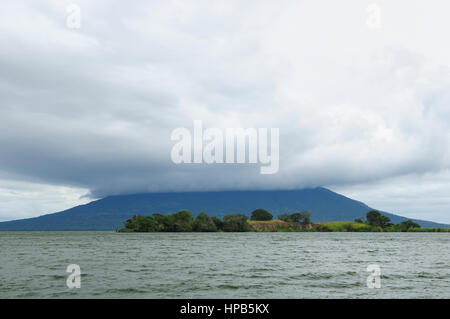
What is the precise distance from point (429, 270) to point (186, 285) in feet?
104

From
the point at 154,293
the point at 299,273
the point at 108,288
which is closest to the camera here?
the point at 154,293

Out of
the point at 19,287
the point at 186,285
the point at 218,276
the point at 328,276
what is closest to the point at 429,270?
the point at 328,276

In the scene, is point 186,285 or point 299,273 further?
point 299,273

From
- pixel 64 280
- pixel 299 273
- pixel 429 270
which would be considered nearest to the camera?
pixel 64 280

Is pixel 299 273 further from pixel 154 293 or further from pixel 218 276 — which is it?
pixel 154 293

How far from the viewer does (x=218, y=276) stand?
141ft
